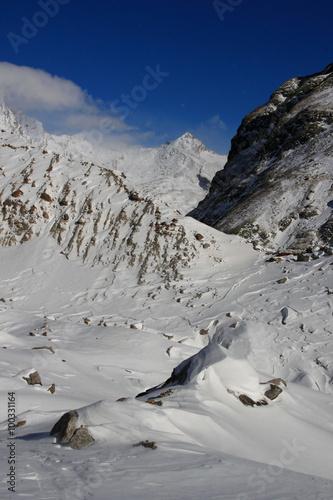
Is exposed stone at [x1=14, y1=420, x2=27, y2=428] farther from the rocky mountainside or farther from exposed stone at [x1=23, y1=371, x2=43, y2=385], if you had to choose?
the rocky mountainside

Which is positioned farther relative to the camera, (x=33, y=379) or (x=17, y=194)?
(x=17, y=194)

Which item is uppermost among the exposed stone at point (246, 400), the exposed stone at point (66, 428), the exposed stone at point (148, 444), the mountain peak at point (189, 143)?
the mountain peak at point (189, 143)

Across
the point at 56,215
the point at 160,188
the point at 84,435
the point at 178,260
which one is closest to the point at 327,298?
the point at 178,260

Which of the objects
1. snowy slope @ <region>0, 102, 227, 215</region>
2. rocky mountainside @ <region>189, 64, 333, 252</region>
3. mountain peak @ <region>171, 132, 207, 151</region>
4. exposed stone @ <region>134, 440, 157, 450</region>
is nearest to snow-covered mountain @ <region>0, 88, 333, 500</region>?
exposed stone @ <region>134, 440, 157, 450</region>

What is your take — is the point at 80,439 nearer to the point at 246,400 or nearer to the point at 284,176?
the point at 246,400

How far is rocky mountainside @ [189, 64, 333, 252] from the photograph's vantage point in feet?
84.1

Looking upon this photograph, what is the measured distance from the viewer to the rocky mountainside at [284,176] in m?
25.6

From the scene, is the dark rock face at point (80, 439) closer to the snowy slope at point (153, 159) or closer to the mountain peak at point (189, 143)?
the snowy slope at point (153, 159)

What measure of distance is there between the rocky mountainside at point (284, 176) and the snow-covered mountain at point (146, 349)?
518 centimetres

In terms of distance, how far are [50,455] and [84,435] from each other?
0.51 meters

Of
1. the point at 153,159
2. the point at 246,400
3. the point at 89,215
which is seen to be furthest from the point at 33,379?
the point at 153,159

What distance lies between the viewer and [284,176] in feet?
107

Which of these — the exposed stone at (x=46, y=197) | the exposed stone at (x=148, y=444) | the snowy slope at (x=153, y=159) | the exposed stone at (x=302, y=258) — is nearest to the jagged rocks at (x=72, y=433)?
the exposed stone at (x=148, y=444)

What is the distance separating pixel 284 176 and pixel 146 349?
25.0 m
